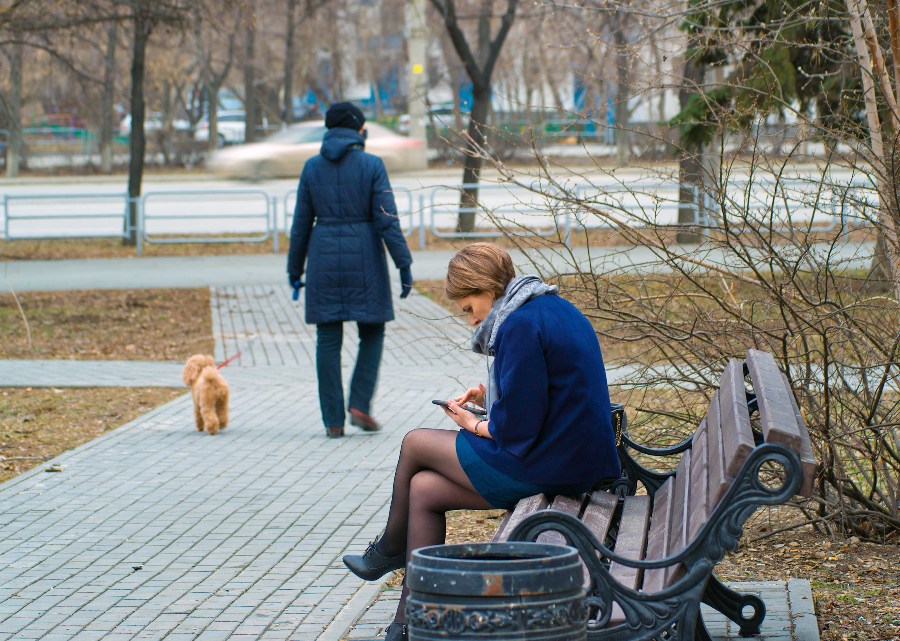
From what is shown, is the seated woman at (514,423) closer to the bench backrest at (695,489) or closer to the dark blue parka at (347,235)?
the bench backrest at (695,489)

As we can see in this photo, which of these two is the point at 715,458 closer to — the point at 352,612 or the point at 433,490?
the point at 433,490

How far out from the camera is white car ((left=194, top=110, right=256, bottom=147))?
54438mm

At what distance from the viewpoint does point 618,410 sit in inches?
182

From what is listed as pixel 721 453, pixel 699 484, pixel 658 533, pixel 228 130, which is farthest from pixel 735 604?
pixel 228 130

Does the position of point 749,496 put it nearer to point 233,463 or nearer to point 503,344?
point 503,344

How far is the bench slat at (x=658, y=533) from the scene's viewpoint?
11.1ft

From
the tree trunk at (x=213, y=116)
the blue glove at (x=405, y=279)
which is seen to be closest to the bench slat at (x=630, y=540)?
the blue glove at (x=405, y=279)

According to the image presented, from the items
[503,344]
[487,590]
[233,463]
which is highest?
[503,344]

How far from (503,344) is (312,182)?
436cm

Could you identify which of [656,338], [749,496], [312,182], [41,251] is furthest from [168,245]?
[749,496]

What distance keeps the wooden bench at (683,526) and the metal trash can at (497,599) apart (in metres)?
0.36

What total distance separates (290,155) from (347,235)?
82.7 feet

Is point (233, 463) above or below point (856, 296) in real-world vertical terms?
below

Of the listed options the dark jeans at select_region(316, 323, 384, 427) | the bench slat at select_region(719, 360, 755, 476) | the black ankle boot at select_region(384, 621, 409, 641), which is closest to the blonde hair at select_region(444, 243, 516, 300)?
the bench slat at select_region(719, 360, 755, 476)
